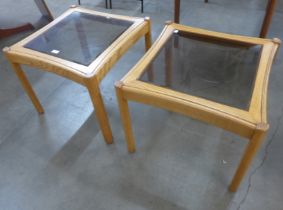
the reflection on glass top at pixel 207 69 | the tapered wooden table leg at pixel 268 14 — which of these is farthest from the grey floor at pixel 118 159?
the reflection on glass top at pixel 207 69

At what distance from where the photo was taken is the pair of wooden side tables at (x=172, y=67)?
0.87 m

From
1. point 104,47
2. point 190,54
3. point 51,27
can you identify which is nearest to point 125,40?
point 104,47

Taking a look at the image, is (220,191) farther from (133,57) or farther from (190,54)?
(133,57)

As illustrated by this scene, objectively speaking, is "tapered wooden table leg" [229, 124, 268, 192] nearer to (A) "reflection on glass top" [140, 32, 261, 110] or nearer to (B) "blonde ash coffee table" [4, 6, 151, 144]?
(A) "reflection on glass top" [140, 32, 261, 110]

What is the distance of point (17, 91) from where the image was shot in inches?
68.2

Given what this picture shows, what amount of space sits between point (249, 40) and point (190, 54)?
0.30 meters

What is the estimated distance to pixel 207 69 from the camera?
110 cm

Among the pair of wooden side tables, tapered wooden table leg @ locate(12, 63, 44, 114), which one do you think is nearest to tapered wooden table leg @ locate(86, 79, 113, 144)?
the pair of wooden side tables

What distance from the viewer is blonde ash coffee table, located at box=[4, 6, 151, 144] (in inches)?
42.4

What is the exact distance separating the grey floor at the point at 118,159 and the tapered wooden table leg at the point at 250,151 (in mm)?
75

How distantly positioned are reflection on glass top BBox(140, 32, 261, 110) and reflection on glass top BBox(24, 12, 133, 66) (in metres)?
0.32

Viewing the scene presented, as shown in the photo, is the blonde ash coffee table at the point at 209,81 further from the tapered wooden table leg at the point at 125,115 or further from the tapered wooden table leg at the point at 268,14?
the tapered wooden table leg at the point at 268,14

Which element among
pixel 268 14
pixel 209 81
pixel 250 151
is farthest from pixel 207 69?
pixel 268 14

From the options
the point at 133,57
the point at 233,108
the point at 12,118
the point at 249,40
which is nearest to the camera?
the point at 233,108
